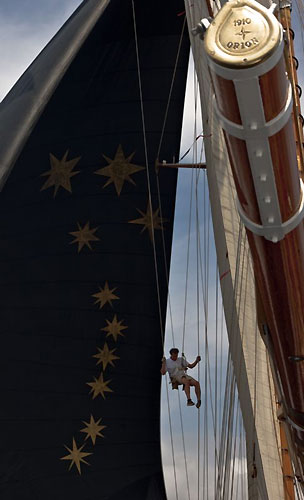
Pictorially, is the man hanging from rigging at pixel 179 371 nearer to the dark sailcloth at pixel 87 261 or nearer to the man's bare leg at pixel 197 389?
the man's bare leg at pixel 197 389

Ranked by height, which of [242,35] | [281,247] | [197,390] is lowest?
[281,247]

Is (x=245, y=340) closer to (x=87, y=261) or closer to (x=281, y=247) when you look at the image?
(x=87, y=261)

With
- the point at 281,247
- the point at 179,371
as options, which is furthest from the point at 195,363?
the point at 281,247

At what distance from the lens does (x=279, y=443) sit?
647 cm

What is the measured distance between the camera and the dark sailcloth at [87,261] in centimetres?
664

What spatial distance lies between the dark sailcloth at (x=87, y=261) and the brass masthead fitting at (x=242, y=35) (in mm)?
3820

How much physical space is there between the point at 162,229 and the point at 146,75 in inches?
55.6

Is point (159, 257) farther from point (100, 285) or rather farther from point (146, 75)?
point (146, 75)

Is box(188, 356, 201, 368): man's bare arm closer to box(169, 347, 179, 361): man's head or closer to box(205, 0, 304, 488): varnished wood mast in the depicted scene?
box(169, 347, 179, 361): man's head

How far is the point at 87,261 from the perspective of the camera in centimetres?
713

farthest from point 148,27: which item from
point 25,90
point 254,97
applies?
point 254,97

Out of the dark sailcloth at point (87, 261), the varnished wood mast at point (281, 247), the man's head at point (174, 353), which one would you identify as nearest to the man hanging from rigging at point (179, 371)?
the man's head at point (174, 353)

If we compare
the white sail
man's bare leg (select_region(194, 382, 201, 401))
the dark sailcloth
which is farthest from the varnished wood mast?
the dark sailcloth

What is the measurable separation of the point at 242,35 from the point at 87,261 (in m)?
4.79
